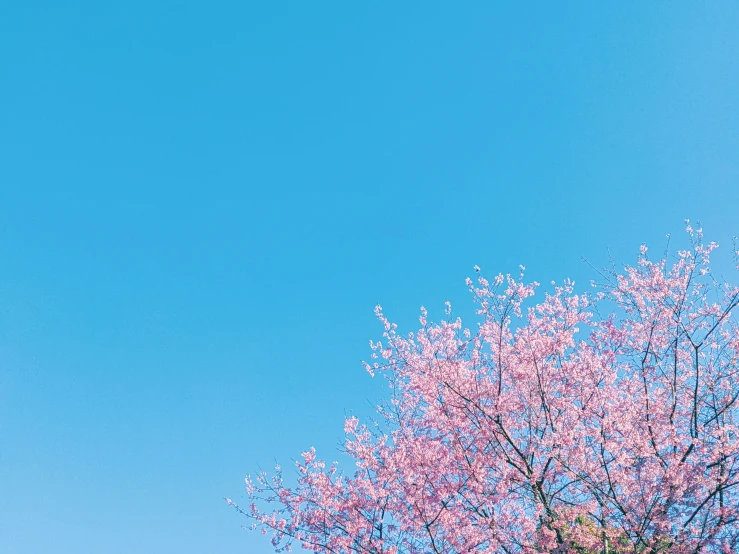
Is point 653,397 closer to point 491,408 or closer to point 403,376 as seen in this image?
point 491,408

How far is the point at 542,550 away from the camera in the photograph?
9406 mm

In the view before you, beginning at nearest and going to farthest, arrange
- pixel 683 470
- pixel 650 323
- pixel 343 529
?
pixel 683 470 → pixel 650 323 → pixel 343 529

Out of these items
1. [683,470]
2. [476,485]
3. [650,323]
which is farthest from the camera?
[650,323]

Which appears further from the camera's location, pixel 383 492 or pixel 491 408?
pixel 383 492

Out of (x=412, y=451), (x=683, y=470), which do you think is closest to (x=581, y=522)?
(x=683, y=470)

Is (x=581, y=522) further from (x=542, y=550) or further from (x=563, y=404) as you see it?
(x=563, y=404)

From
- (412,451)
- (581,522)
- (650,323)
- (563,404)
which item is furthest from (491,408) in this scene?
(650,323)

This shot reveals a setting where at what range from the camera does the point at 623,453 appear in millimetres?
9586

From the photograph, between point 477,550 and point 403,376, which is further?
point 403,376

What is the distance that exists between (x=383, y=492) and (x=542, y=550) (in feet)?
A: 11.8

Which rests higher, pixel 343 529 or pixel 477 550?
pixel 343 529

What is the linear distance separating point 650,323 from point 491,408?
3964 mm

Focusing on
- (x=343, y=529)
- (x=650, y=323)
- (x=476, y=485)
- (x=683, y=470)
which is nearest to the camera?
(x=683, y=470)

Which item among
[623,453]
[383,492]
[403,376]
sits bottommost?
[623,453]
